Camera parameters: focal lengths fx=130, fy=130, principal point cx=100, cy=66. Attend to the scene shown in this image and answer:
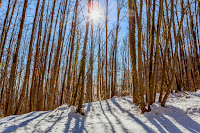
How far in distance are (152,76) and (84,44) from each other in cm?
203

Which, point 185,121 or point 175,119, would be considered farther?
point 175,119

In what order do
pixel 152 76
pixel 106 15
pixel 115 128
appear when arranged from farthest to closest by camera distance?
1. pixel 106 15
2. pixel 152 76
3. pixel 115 128

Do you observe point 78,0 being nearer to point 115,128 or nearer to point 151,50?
point 151,50

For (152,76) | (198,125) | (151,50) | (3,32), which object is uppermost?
(3,32)

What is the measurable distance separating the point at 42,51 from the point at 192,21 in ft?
22.0

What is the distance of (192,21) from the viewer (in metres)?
5.68

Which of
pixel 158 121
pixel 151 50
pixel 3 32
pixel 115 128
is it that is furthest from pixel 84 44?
pixel 3 32

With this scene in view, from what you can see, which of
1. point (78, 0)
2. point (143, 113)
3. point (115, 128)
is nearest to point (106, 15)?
point (78, 0)

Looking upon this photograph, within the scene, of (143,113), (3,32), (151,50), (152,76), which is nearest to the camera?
(143,113)

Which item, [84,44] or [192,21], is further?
[192,21]

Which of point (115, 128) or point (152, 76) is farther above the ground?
point (152, 76)

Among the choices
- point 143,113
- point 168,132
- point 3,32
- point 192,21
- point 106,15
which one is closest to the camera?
point 168,132

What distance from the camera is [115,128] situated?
226 centimetres

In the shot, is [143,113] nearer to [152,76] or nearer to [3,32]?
[152,76]
